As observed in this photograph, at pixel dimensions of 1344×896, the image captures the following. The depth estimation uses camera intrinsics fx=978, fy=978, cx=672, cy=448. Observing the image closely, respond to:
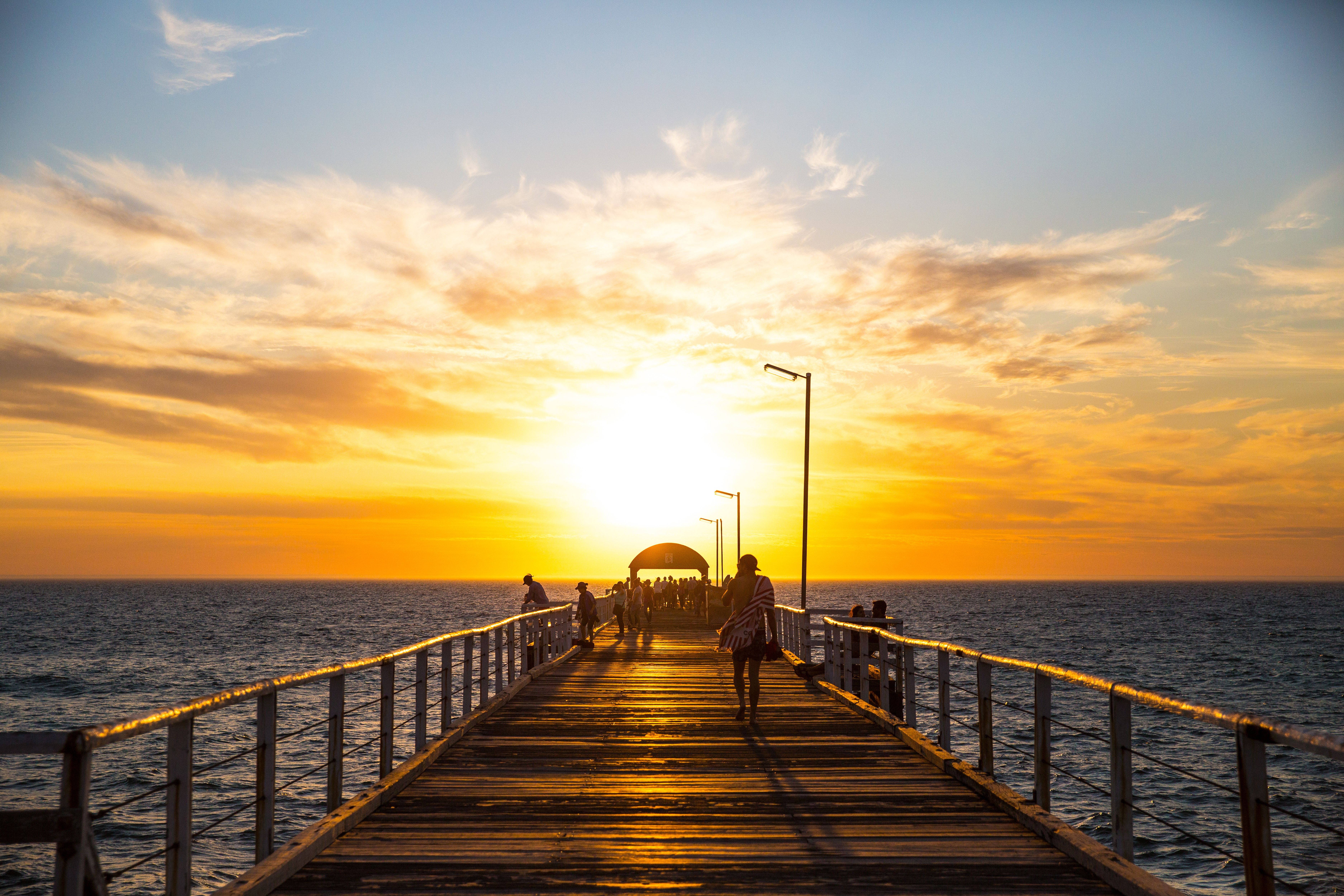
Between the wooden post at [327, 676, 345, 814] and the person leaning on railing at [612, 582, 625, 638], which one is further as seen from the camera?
the person leaning on railing at [612, 582, 625, 638]

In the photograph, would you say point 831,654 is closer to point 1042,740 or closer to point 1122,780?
point 1042,740

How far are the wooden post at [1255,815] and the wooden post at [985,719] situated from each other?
3645 mm

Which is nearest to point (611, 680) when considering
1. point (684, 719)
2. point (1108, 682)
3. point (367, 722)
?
point (684, 719)

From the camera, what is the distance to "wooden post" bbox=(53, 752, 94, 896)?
12.1 feet

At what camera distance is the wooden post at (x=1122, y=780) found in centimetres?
569

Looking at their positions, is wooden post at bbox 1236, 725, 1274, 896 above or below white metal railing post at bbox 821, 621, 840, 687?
above

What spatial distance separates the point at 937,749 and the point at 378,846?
214 inches

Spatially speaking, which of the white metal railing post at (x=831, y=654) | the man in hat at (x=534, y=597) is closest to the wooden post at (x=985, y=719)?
the white metal railing post at (x=831, y=654)

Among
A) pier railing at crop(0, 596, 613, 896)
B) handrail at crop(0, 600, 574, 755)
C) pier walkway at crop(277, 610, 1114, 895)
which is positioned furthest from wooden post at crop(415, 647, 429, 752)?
handrail at crop(0, 600, 574, 755)

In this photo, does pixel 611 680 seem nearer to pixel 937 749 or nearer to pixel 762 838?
pixel 937 749

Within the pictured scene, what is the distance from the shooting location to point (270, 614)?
128125 mm

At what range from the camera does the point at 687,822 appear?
7.29 m

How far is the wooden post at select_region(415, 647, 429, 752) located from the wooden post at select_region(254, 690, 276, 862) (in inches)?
126

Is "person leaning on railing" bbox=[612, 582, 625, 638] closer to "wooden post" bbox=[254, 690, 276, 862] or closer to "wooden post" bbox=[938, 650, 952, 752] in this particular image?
"wooden post" bbox=[938, 650, 952, 752]
